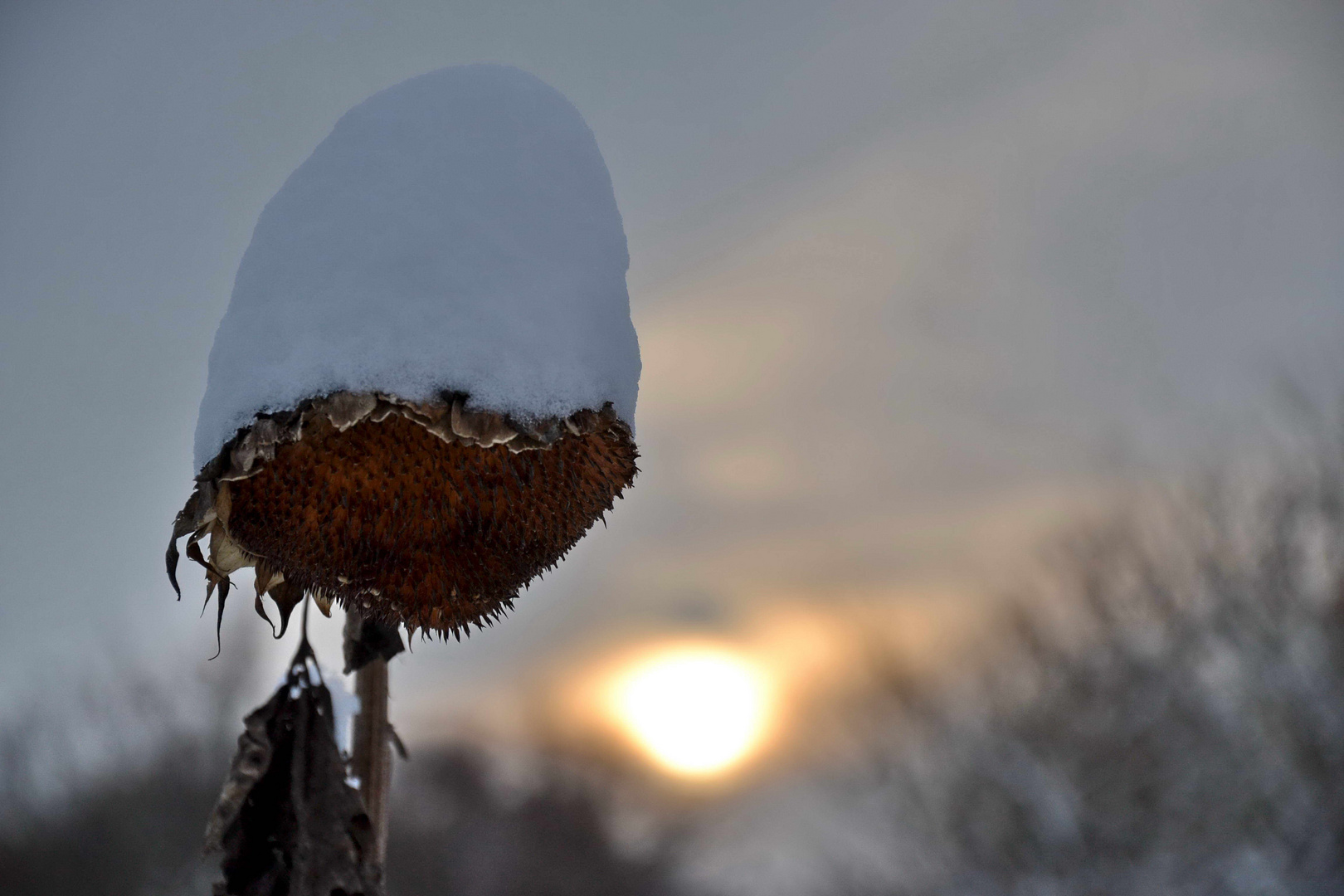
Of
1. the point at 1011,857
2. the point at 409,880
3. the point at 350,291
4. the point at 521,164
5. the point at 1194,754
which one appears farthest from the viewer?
the point at 409,880

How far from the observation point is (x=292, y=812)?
4.17 feet

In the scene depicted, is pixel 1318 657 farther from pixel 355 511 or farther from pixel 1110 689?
pixel 355 511

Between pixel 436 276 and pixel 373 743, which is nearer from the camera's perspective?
pixel 436 276

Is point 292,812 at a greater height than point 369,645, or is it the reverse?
point 369,645

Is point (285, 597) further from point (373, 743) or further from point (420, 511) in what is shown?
point (420, 511)

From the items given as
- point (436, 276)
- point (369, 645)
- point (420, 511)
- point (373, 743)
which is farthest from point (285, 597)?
point (436, 276)

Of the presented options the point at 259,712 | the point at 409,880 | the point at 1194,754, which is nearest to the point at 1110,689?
the point at 1194,754

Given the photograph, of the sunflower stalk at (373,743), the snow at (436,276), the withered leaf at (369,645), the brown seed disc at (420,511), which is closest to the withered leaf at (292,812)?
the sunflower stalk at (373,743)

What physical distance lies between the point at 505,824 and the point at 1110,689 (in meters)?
24.2

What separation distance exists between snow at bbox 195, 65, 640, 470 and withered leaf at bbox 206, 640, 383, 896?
0.54m

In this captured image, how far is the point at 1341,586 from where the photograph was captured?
1625cm

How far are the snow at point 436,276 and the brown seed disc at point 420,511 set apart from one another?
0.27 ft

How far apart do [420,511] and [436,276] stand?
0.30 m

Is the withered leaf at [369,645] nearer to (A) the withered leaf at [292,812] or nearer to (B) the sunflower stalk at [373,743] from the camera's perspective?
(B) the sunflower stalk at [373,743]
